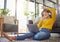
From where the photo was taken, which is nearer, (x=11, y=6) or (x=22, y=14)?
(x=11, y=6)

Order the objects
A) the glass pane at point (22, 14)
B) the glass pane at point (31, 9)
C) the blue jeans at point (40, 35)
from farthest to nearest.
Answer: the glass pane at point (31, 9), the glass pane at point (22, 14), the blue jeans at point (40, 35)

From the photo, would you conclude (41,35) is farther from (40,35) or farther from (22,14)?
(22,14)

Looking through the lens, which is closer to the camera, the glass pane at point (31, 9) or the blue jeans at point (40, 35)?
the blue jeans at point (40, 35)

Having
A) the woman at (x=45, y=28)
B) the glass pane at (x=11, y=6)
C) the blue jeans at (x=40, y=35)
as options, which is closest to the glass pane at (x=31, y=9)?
the glass pane at (x=11, y=6)

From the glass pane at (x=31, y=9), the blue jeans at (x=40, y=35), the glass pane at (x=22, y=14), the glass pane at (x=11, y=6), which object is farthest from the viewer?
the glass pane at (x=31, y=9)

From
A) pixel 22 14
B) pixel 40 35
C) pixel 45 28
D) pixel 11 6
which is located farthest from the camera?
pixel 22 14

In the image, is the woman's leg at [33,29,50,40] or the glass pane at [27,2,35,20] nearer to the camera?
the woman's leg at [33,29,50,40]

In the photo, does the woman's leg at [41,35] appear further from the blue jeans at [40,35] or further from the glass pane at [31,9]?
the glass pane at [31,9]

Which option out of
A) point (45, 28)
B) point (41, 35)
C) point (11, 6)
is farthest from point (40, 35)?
point (11, 6)

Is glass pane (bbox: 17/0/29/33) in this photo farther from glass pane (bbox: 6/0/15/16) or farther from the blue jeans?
the blue jeans

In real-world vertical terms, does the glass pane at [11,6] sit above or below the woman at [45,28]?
above

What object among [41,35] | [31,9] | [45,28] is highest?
[31,9]

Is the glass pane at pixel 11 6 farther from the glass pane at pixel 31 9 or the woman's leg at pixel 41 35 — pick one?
the woman's leg at pixel 41 35

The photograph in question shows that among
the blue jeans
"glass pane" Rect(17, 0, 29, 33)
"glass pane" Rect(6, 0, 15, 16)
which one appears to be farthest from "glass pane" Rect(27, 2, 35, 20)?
the blue jeans
